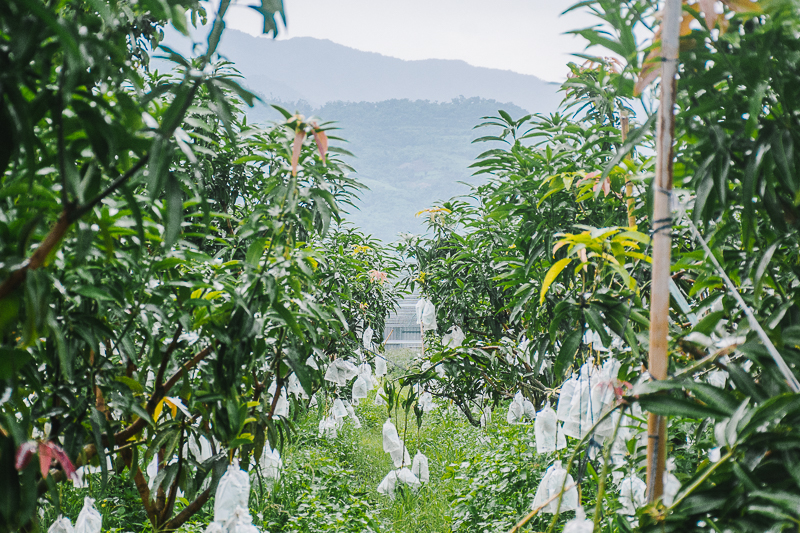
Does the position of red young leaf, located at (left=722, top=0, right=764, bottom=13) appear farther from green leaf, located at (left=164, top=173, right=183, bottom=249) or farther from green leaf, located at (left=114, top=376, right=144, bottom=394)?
green leaf, located at (left=114, top=376, right=144, bottom=394)

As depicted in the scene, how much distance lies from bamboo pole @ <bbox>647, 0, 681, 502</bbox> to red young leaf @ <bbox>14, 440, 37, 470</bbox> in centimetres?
70

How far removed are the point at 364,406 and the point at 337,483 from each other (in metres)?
2.15

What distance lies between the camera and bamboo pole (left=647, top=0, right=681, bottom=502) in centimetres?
53

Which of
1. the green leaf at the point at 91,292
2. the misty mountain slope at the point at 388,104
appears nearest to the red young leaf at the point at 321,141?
the green leaf at the point at 91,292

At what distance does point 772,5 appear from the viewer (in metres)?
0.50

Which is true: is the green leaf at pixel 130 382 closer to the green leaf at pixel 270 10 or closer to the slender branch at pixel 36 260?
the slender branch at pixel 36 260

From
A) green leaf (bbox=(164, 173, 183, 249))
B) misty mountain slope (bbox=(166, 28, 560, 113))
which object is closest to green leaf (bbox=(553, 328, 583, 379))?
green leaf (bbox=(164, 173, 183, 249))

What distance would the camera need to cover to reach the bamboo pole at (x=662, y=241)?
1.75 feet

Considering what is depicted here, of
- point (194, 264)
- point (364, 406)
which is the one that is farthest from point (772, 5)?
point (364, 406)

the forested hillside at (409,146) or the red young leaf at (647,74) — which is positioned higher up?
the forested hillside at (409,146)

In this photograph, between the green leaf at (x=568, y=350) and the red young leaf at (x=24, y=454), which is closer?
the red young leaf at (x=24, y=454)

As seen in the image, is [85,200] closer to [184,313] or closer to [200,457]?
[184,313]

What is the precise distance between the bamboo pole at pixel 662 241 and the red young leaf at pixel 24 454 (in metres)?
0.70

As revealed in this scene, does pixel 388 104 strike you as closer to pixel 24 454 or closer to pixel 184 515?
pixel 184 515
